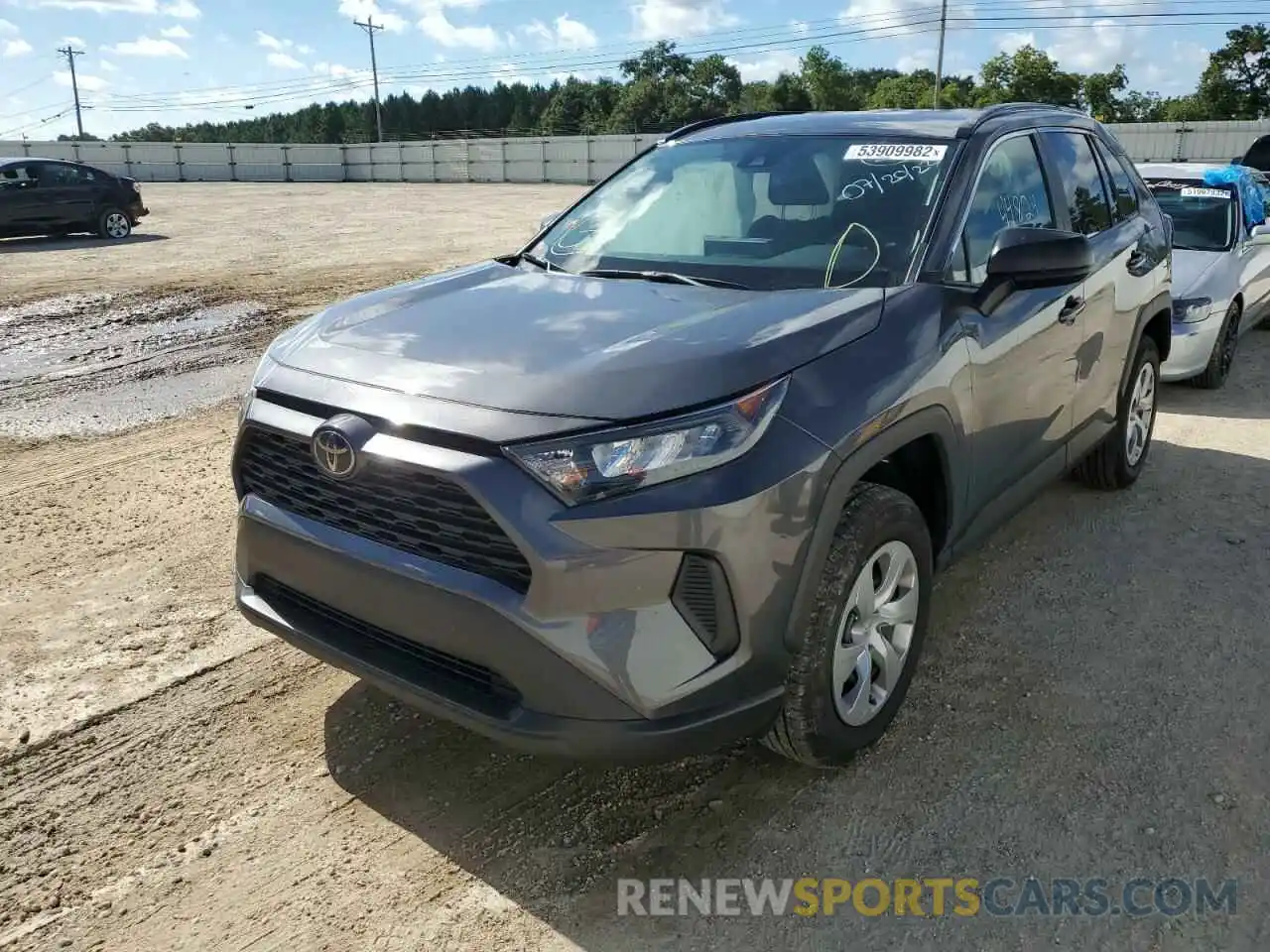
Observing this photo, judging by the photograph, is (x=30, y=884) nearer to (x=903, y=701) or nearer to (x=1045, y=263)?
(x=903, y=701)

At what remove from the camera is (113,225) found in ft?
60.6

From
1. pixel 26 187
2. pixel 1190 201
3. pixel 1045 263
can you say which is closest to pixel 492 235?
pixel 26 187

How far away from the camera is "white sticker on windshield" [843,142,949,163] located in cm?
353

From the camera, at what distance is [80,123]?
290 ft

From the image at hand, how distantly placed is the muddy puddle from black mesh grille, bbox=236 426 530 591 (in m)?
4.52

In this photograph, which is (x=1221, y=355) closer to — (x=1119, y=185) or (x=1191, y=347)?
(x=1191, y=347)

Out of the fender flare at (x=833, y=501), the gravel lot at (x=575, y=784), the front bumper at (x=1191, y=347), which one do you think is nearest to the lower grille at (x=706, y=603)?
the fender flare at (x=833, y=501)

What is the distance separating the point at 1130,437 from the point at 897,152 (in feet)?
8.01

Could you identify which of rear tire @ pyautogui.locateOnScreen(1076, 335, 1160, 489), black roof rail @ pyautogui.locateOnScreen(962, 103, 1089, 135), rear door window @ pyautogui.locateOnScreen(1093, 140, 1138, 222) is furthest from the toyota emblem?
rear door window @ pyautogui.locateOnScreen(1093, 140, 1138, 222)

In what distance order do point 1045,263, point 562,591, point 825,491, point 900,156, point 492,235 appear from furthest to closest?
point 492,235 → point 900,156 → point 1045,263 → point 825,491 → point 562,591

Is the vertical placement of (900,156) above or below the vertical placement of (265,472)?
above

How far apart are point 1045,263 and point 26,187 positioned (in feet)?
61.5

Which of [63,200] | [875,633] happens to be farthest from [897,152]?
[63,200]

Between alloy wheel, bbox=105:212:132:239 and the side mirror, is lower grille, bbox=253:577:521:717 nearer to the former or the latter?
the side mirror
